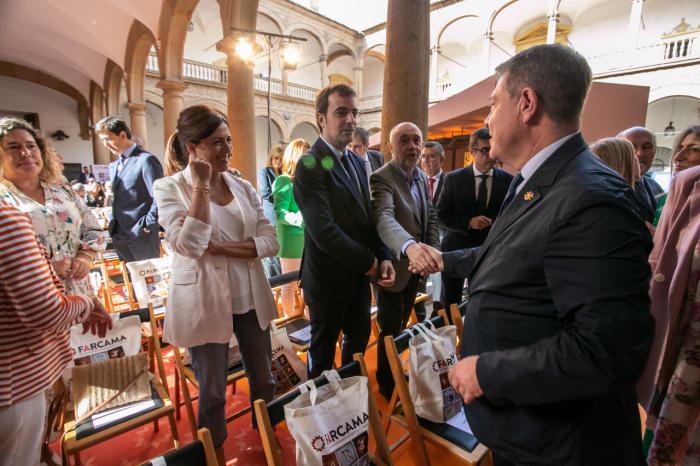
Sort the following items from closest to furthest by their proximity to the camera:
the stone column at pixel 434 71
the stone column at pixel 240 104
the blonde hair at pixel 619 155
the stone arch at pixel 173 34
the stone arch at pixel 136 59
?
the blonde hair at pixel 619 155
the stone column at pixel 240 104
the stone arch at pixel 173 34
the stone arch at pixel 136 59
the stone column at pixel 434 71

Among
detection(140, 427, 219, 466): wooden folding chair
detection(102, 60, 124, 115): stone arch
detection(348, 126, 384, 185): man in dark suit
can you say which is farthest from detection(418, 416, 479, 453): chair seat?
detection(102, 60, 124, 115): stone arch

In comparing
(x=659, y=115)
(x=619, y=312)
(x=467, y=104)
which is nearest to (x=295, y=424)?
(x=619, y=312)

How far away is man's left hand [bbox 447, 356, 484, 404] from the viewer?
3.18 feet

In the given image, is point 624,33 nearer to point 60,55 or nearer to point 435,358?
point 435,358

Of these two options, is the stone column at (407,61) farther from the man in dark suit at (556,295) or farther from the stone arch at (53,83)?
the stone arch at (53,83)

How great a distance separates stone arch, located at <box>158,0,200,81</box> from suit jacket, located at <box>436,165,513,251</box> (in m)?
7.72

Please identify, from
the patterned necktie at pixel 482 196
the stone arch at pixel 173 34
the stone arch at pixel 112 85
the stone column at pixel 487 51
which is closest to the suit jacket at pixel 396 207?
the patterned necktie at pixel 482 196

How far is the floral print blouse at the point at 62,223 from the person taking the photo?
190 cm

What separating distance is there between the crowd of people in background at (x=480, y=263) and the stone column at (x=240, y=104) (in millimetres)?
2840

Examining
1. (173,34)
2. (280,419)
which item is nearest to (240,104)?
(173,34)

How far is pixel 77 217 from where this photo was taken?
217 centimetres

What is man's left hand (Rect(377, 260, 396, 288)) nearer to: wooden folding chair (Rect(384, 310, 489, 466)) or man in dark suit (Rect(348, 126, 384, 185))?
wooden folding chair (Rect(384, 310, 489, 466))

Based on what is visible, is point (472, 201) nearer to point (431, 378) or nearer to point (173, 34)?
point (431, 378)

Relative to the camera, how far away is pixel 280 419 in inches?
53.1
